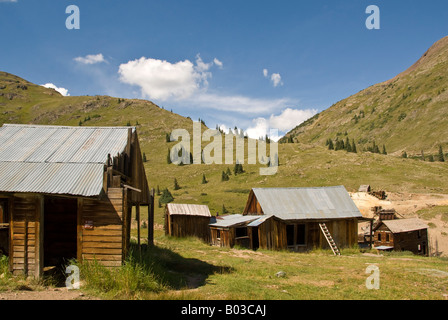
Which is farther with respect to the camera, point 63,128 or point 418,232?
point 418,232

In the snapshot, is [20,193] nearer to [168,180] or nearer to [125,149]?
[125,149]

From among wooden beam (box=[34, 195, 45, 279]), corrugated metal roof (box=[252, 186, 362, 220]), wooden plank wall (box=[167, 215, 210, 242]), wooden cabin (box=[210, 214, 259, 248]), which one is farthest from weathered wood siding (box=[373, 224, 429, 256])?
wooden beam (box=[34, 195, 45, 279])

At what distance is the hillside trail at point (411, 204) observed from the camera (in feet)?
129

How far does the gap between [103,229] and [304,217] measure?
18395 mm

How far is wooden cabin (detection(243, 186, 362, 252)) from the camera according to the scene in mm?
25688

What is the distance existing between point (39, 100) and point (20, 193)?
18437 cm

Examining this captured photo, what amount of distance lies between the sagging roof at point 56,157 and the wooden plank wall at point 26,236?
0.70 m

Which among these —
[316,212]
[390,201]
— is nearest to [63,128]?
[316,212]

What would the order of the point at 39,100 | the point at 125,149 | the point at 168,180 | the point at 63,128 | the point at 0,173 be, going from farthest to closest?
the point at 39,100
the point at 168,180
the point at 63,128
the point at 125,149
the point at 0,173

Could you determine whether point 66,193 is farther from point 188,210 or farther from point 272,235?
point 188,210

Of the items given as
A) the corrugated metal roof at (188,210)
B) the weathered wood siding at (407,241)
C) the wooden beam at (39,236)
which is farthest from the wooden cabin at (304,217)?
the wooden beam at (39,236)

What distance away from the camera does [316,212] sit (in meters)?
27.0

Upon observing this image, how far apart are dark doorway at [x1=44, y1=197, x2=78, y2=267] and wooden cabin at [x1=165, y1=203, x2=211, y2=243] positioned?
48.9 ft

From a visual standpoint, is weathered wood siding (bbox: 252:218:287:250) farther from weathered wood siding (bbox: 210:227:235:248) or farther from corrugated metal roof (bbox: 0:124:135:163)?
corrugated metal roof (bbox: 0:124:135:163)
